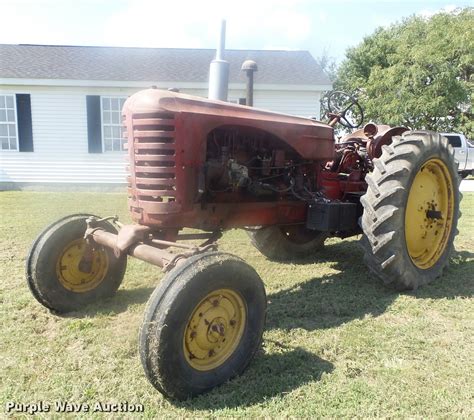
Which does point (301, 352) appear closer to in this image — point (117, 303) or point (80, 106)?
point (117, 303)

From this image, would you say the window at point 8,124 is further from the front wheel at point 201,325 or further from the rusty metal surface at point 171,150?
the front wheel at point 201,325

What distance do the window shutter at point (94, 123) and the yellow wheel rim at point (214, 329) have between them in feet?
35.2

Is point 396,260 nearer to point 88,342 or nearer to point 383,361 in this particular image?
point 383,361

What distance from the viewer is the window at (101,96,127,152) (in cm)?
1252

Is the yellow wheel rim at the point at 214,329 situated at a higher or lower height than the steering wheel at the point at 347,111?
lower

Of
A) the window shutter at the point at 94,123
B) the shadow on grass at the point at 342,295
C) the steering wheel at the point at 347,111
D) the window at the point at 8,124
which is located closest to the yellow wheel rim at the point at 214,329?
the shadow on grass at the point at 342,295

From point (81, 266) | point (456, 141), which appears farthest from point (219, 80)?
point (456, 141)

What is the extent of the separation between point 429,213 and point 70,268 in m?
3.28

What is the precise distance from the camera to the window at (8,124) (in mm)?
12695

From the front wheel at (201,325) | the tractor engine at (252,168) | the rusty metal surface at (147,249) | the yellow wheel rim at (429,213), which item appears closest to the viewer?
the front wheel at (201,325)

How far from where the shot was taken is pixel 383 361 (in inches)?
113

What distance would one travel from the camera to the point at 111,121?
12555mm

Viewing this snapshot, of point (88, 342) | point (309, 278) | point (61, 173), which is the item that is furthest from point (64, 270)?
point (61, 173)

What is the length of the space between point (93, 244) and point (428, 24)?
27.4 meters
